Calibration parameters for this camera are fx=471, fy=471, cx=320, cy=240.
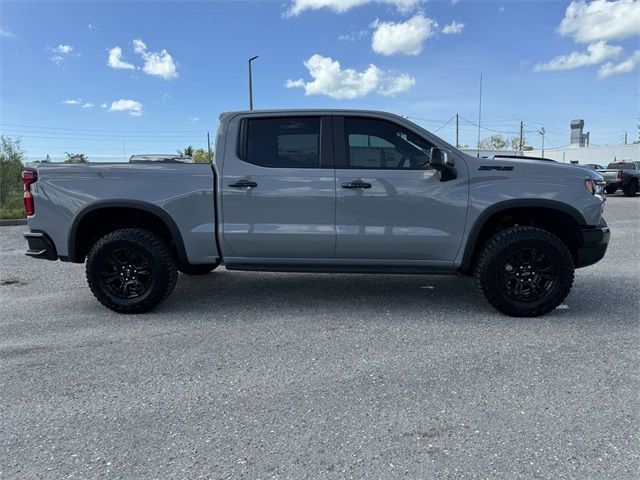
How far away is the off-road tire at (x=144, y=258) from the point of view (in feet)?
14.8

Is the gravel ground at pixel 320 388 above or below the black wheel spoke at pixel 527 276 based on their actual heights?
below

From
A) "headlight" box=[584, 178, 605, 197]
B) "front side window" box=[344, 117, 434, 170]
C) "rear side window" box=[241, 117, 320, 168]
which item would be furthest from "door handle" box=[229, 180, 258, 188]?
"headlight" box=[584, 178, 605, 197]

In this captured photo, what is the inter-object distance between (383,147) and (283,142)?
965 mm

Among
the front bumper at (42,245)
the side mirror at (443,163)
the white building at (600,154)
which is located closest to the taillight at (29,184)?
the front bumper at (42,245)

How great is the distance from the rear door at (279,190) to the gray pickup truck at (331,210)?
0.03 feet

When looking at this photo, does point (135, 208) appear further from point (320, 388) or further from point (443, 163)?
point (443, 163)

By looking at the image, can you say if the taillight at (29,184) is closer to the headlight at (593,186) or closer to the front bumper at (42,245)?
the front bumper at (42,245)

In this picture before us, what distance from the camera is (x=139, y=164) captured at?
464 cm

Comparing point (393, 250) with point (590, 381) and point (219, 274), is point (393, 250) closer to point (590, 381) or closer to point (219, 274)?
point (590, 381)

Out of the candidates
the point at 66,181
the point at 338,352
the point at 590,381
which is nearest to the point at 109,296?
the point at 66,181

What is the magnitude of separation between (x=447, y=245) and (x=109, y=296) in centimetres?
332

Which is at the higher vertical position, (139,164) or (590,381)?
(139,164)

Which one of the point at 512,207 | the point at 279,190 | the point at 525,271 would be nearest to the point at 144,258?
the point at 279,190

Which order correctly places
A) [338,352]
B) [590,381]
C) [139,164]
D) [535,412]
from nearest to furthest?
[535,412], [590,381], [338,352], [139,164]
